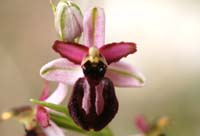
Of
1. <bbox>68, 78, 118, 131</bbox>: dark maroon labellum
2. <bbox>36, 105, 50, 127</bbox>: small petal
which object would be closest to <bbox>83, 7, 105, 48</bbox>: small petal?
<bbox>68, 78, 118, 131</bbox>: dark maroon labellum

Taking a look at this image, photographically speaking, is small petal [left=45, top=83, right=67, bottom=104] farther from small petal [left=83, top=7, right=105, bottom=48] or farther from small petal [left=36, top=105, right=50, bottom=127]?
small petal [left=83, top=7, right=105, bottom=48]

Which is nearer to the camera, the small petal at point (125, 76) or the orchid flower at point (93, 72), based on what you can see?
the orchid flower at point (93, 72)

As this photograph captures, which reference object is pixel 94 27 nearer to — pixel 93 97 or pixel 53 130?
pixel 93 97

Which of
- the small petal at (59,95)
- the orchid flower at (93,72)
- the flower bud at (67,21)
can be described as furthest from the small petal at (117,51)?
the small petal at (59,95)

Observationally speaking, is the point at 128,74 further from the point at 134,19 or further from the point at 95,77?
the point at 134,19

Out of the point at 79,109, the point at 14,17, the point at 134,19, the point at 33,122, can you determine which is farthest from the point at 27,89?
the point at 79,109

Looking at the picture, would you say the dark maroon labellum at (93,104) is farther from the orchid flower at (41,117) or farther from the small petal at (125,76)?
the orchid flower at (41,117)
